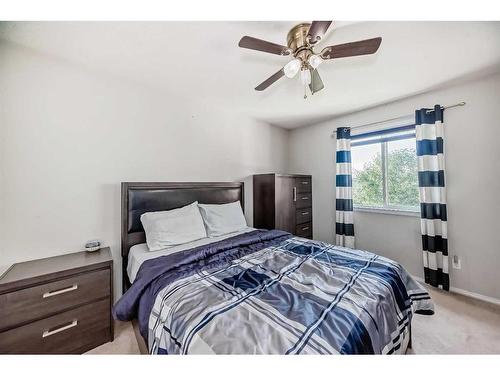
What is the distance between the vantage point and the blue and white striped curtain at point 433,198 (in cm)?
218

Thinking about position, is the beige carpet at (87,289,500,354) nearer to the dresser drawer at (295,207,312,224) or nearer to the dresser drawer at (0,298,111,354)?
the dresser drawer at (0,298,111,354)

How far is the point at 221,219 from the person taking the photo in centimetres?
226

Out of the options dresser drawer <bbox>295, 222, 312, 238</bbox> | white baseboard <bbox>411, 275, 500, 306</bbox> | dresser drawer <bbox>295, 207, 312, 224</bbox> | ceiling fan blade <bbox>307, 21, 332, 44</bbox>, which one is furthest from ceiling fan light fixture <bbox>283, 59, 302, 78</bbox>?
white baseboard <bbox>411, 275, 500, 306</bbox>

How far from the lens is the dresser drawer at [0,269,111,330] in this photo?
1.17 meters

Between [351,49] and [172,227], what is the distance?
194 centimetres

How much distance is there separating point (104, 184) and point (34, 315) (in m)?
1.03

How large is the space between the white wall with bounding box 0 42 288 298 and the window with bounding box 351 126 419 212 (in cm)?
242

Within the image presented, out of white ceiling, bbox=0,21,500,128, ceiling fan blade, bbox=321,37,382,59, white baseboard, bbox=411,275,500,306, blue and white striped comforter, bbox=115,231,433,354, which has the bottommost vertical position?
white baseboard, bbox=411,275,500,306

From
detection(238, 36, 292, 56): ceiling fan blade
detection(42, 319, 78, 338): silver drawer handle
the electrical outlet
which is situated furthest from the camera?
the electrical outlet

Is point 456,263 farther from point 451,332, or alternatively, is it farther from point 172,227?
point 172,227

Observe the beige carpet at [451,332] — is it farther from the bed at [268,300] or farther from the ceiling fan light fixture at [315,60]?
the ceiling fan light fixture at [315,60]

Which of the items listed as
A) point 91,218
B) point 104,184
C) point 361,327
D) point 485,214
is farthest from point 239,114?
point 485,214

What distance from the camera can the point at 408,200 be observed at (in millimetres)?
2539

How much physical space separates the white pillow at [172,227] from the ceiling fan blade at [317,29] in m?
1.77
